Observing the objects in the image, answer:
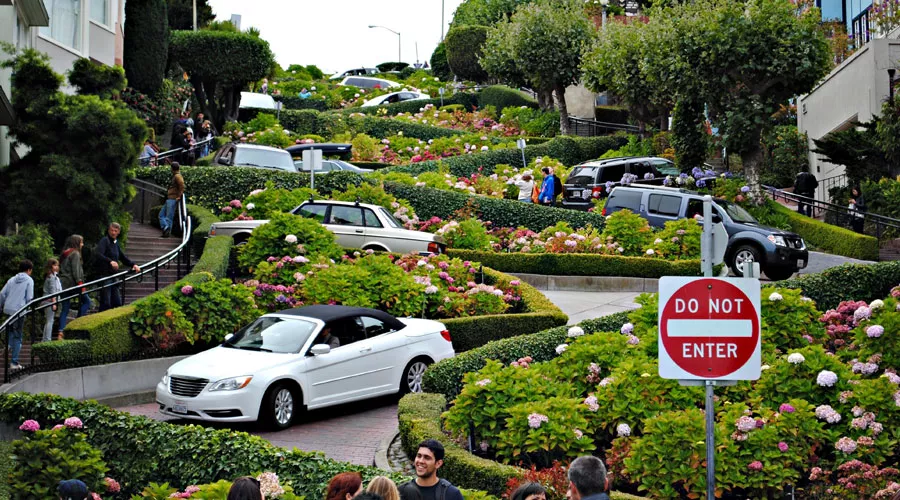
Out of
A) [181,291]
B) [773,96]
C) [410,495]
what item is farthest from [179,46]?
[410,495]

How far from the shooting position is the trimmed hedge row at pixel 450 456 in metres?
10.3

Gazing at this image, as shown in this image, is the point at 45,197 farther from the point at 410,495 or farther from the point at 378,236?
the point at 410,495

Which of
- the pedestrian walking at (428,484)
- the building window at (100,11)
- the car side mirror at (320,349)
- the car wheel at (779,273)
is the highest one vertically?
the building window at (100,11)

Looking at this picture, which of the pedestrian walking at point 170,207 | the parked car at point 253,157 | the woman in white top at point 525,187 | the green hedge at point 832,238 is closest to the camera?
the pedestrian walking at point 170,207

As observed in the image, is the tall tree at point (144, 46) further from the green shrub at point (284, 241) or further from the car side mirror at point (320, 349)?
the car side mirror at point (320, 349)

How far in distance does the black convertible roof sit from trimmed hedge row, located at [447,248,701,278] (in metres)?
8.65

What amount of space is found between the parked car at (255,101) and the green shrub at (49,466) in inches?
1615

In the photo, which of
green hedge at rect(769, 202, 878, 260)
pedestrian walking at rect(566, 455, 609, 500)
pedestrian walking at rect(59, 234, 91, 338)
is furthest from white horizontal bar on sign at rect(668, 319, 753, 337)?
green hedge at rect(769, 202, 878, 260)

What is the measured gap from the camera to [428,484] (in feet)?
26.4

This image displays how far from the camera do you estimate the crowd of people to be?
6973 mm

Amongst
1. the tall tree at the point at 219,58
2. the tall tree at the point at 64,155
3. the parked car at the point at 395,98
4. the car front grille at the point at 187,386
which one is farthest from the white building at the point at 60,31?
the parked car at the point at 395,98

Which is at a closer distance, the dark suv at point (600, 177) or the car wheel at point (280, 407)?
the car wheel at point (280, 407)

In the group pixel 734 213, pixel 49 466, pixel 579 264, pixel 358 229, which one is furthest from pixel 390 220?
pixel 49 466

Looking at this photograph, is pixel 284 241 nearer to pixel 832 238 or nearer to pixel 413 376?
pixel 413 376
